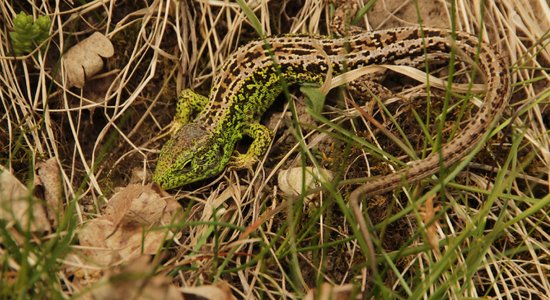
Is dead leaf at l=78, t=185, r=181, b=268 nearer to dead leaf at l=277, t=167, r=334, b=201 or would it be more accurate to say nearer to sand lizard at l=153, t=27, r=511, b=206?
sand lizard at l=153, t=27, r=511, b=206

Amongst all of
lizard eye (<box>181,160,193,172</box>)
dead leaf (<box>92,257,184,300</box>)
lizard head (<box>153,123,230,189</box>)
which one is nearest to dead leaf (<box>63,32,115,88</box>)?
lizard head (<box>153,123,230,189</box>)

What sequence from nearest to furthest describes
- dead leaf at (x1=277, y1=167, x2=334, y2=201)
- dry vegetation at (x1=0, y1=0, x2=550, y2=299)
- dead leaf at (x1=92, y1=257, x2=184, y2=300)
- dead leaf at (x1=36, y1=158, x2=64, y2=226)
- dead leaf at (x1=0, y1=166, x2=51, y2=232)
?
dead leaf at (x1=92, y1=257, x2=184, y2=300), dead leaf at (x1=0, y1=166, x2=51, y2=232), dry vegetation at (x1=0, y1=0, x2=550, y2=299), dead leaf at (x1=36, y1=158, x2=64, y2=226), dead leaf at (x1=277, y1=167, x2=334, y2=201)

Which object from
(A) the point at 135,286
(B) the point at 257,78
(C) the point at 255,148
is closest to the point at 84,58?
(B) the point at 257,78

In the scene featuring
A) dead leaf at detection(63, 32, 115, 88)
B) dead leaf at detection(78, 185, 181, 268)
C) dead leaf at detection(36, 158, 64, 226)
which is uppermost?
dead leaf at detection(63, 32, 115, 88)

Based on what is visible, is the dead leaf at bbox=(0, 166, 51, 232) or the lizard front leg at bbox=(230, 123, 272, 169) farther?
the lizard front leg at bbox=(230, 123, 272, 169)

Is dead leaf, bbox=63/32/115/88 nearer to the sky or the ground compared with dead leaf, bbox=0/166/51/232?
nearer to the sky

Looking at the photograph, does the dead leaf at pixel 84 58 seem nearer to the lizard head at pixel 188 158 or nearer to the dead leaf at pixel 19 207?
the lizard head at pixel 188 158

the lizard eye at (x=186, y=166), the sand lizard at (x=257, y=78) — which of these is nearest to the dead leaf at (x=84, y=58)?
the sand lizard at (x=257, y=78)

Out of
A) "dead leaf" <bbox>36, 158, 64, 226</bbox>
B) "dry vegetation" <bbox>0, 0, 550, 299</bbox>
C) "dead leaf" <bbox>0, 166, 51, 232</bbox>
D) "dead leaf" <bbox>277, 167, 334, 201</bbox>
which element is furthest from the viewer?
"dead leaf" <bbox>277, 167, 334, 201</bbox>
